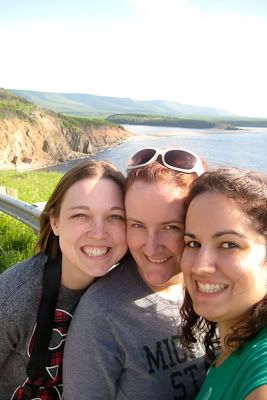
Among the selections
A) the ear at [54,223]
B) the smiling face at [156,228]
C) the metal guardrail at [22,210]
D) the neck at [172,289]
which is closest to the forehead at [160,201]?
the smiling face at [156,228]

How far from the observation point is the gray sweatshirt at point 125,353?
1.79 metres

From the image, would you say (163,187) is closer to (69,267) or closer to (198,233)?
(198,233)

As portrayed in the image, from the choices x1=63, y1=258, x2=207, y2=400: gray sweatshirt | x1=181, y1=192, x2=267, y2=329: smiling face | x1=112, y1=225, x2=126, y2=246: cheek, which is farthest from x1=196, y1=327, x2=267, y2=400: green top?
x1=112, y1=225, x2=126, y2=246: cheek

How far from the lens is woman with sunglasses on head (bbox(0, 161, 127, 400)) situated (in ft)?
6.75

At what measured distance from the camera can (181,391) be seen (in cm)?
185

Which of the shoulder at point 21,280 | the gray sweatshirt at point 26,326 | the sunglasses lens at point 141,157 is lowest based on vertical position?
the gray sweatshirt at point 26,326

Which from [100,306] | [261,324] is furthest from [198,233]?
[100,306]

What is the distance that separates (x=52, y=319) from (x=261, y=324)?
105cm

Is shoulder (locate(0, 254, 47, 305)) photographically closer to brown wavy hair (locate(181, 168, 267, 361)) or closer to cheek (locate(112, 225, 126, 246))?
cheek (locate(112, 225, 126, 246))

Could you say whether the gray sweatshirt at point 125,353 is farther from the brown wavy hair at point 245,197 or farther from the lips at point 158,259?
the brown wavy hair at point 245,197

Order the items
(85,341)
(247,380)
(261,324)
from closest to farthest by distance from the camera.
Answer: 1. (247,380)
2. (261,324)
3. (85,341)

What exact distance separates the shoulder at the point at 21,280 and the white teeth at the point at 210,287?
943 mm

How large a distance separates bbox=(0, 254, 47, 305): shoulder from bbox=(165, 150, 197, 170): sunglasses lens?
0.84 meters

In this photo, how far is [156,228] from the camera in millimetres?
1857
